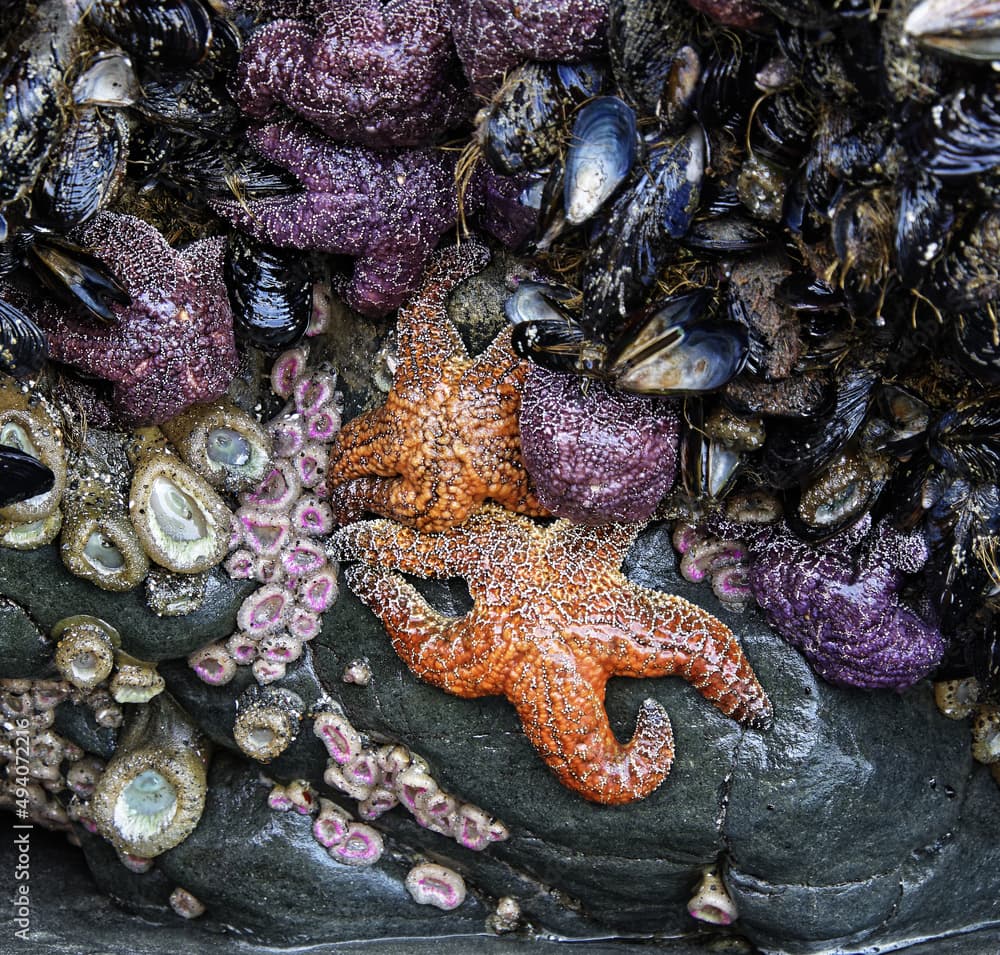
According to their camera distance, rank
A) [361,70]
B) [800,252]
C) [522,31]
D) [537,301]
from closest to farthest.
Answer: [522,31] < [800,252] < [361,70] < [537,301]

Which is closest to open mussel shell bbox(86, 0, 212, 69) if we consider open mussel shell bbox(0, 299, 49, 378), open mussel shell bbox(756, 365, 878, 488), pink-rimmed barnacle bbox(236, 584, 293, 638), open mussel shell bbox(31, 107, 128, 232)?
open mussel shell bbox(31, 107, 128, 232)

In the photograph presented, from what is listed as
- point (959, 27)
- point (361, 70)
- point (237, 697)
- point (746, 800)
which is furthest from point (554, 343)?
point (237, 697)

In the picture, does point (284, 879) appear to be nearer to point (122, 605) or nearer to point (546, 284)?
point (122, 605)

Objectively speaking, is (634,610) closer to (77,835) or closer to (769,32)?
(769,32)

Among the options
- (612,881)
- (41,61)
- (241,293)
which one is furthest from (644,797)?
(41,61)

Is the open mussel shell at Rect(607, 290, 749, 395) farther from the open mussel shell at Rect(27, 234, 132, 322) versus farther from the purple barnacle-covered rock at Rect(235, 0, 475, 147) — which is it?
the open mussel shell at Rect(27, 234, 132, 322)

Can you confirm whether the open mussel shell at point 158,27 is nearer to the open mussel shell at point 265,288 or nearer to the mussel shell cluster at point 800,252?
the open mussel shell at point 265,288
